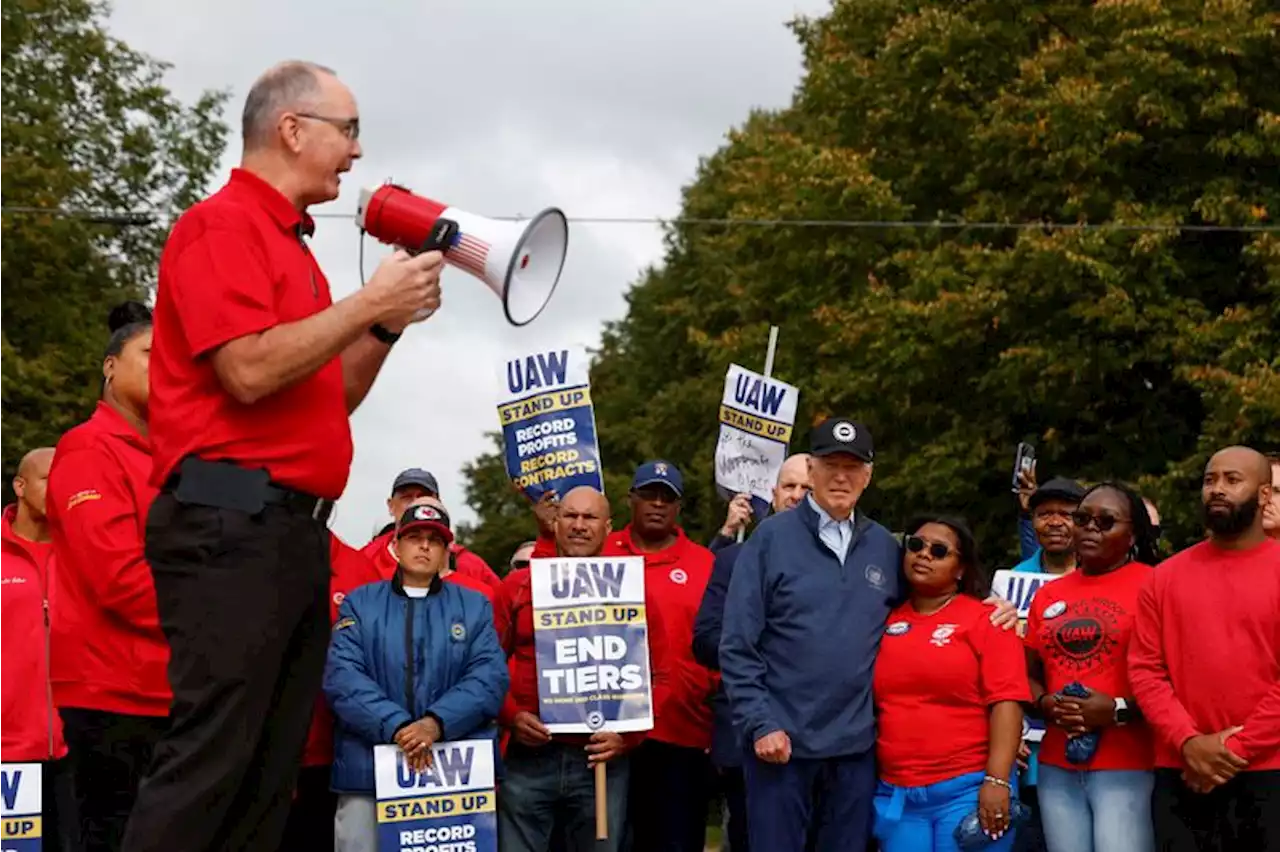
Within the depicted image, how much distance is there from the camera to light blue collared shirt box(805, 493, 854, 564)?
29.9 feet

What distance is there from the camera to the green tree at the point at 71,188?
31703 millimetres

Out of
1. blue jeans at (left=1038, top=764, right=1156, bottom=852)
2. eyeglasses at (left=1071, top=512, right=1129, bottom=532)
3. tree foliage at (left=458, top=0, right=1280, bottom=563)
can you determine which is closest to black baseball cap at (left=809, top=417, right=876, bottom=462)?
eyeglasses at (left=1071, top=512, right=1129, bottom=532)

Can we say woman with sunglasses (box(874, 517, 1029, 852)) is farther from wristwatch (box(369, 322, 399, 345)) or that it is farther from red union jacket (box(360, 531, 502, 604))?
wristwatch (box(369, 322, 399, 345))

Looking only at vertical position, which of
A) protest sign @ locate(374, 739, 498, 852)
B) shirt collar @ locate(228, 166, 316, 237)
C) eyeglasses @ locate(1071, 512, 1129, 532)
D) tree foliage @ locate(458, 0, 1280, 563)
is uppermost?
tree foliage @ locate(458, 0, 1280, 563)

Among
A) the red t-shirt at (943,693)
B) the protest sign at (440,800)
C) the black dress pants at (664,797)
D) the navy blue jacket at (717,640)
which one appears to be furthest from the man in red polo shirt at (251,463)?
the black dress pants at (664,797)

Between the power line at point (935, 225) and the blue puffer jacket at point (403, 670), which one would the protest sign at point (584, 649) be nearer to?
the blue puffer jacket at point (403, 670)

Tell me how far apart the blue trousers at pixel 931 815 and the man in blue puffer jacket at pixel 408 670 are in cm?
202

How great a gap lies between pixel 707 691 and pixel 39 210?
2278cm

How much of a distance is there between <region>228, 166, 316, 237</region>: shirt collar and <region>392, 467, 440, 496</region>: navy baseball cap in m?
6.62

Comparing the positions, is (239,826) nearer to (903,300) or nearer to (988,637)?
(988,637)

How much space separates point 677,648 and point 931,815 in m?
2.48

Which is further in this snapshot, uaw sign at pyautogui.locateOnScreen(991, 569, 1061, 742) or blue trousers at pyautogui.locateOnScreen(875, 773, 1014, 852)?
uaw sign at pyautogui.locateOnScreen(991, 569, 1061, 742)

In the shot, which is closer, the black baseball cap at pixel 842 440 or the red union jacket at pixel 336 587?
the black baseball cap at pixel 842 440

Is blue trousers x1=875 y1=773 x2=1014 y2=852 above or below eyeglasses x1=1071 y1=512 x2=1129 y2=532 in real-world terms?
below
